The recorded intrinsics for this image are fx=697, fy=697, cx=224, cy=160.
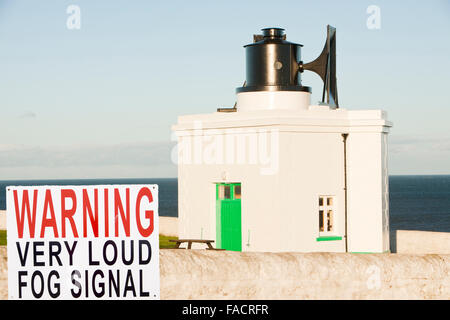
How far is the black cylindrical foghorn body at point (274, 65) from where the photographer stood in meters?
20.0

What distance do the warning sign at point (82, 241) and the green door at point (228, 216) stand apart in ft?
37.0

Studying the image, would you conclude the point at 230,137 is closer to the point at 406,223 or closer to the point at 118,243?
the point at 118,243

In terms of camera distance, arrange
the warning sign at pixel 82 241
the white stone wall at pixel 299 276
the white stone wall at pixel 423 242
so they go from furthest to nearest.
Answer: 1. the white stone wall at pixel 423 242
2. the white stone wall at pixel 299 276
3. the warning sign at pixel 82 241

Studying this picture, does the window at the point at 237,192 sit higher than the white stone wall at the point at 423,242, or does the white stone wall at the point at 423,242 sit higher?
the window at the point at 237,192

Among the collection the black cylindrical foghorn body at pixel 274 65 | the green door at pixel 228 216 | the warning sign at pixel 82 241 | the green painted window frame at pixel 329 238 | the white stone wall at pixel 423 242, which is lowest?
the white stone wall at pixel 423 242

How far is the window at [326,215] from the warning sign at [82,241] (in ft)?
37.8

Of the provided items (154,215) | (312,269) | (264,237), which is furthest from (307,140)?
(154,215)

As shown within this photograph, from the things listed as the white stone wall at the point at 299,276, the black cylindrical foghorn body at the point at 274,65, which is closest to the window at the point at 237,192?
the black cylindrical foghorn body at the point at 274,65

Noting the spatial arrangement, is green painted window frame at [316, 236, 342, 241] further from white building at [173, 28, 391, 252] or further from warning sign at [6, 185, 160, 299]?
warning sign at [6, 185, 160, 299]

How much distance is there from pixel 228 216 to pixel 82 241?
38.0 feet

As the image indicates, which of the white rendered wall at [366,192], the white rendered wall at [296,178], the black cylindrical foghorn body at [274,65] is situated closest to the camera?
the white rendered wall at [296,178]

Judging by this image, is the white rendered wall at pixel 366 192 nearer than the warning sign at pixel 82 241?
No

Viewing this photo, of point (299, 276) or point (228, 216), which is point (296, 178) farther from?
point (299, 276)

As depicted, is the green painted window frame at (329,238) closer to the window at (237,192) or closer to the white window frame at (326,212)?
the white window frame at (326,212)
